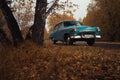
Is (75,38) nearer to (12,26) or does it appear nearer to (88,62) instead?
(12,26)

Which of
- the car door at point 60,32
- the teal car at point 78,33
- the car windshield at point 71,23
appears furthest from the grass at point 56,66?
the car door at point 60,32

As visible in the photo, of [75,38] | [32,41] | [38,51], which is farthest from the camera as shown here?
[75,38]

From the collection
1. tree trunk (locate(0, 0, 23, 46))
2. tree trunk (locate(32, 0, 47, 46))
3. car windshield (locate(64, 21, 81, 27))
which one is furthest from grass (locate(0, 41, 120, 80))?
car windshield (locate(64, 21, 81, 27))

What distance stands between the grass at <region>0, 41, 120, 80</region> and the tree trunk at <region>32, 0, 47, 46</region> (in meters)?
2.22

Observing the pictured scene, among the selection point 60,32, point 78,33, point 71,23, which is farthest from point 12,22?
point 60,32

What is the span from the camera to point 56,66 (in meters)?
7.77

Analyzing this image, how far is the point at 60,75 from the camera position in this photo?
25.1ft

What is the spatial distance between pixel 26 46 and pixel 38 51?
3.06 feet

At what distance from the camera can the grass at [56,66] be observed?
7.52m

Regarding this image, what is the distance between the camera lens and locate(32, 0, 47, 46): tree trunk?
1242 cm

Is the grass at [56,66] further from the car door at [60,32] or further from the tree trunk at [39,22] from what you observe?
the car door at [60,32]

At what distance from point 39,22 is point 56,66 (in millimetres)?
5188

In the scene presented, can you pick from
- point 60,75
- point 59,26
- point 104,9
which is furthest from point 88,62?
point 104,9

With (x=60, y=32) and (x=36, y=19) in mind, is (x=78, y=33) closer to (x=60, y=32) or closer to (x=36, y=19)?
(x=60, y=32)
